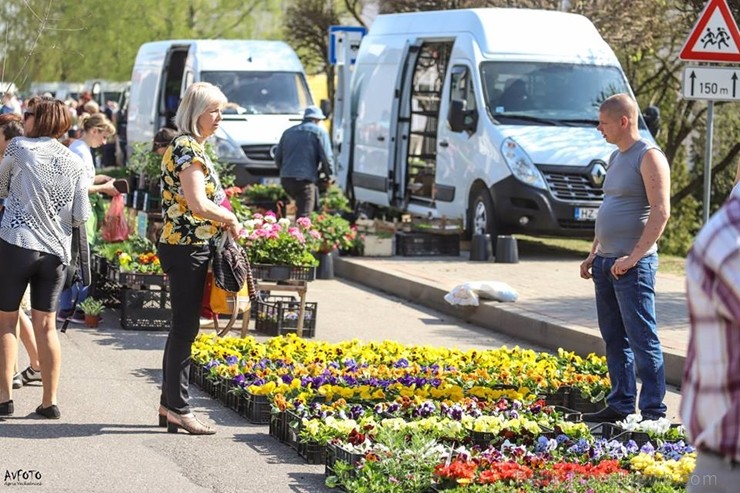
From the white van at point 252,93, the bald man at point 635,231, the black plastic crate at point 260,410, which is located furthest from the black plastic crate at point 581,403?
the white van at point 252,93

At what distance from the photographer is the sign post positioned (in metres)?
13.0

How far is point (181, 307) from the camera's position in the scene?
26.1 ft

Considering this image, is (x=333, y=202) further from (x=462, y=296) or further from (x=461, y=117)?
(x=462, y=296)

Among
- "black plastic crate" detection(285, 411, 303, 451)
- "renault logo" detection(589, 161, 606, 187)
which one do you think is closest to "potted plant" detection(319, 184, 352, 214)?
"renault logo" detection(589, 161, 606, 187)

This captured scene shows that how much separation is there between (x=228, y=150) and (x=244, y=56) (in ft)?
6.44

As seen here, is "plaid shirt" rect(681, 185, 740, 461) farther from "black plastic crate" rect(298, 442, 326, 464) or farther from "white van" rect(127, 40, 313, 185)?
"white van" rect(127, 40, 313, 185)

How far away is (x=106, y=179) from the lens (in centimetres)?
1224

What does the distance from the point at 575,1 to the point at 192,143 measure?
18192 mm

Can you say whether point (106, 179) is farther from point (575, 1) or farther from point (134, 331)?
point (575, 1)

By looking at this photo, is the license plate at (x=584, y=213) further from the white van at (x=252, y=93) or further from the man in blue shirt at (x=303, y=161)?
the white van at (x=252, y=93)

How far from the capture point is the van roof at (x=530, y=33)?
1836 cm

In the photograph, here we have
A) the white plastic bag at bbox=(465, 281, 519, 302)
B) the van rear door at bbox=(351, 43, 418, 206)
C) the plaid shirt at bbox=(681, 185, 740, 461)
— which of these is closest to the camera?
the plaid shirt at bbox=(681, 185, 740, 461)

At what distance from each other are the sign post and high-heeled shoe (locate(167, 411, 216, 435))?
638cm

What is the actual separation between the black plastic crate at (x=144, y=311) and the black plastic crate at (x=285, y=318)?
2.64 ft
